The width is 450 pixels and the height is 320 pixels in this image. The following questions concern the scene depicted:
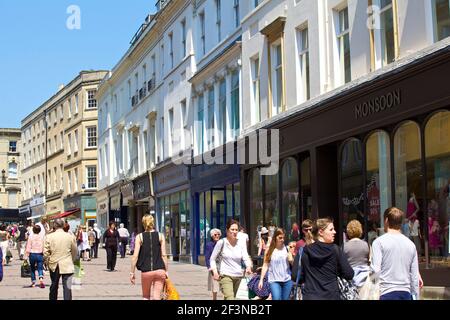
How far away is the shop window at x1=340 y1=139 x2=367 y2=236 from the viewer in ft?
58.3

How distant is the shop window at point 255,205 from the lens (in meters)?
24.2

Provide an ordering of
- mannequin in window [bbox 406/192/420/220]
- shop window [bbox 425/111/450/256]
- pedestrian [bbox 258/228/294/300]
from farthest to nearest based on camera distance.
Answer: mannequin in window [bbox 406/192/420/220] → shop window [bbox 425/111/450/256] → pedestrian [bbox 258/228/294/300]

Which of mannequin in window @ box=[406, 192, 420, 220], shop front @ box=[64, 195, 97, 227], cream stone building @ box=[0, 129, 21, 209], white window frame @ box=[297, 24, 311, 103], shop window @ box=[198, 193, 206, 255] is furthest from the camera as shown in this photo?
cream stone building @ box=[0, 129, 21, 209]

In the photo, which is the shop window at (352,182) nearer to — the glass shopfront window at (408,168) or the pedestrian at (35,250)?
the glass shopfront window at (408,168)

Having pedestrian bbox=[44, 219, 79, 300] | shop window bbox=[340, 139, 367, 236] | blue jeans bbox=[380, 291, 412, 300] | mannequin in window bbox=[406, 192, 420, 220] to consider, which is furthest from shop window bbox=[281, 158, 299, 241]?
blue jeans bbox=[380, 291, 412, 300]

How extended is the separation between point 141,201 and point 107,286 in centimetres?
2230

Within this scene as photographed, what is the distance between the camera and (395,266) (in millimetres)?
8234

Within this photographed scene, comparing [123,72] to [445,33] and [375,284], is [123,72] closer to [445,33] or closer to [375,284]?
[445,33]

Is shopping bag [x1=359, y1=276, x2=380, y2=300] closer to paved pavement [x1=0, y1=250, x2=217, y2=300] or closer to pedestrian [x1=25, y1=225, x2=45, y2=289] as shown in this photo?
paved pavement [x1=0, y1=250, x2=217, y2=300]

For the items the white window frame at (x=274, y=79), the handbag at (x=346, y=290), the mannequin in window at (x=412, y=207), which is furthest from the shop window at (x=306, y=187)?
the handbag at (x=346, y=290)

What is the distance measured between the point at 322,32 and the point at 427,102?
572cm

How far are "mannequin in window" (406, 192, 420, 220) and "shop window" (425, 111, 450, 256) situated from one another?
0.47 metres

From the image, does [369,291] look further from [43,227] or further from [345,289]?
[43,227]
